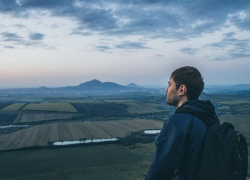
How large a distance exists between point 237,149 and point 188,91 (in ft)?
2.44

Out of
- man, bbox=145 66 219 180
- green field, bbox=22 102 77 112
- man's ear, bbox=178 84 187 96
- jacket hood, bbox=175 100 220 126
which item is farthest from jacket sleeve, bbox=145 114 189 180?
green field, bbox=22 102 77 112

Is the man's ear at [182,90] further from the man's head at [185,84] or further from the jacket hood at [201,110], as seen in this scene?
the jacket hood at [201,110]

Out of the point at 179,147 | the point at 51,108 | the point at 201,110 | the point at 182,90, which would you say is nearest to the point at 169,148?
the point at 179,147

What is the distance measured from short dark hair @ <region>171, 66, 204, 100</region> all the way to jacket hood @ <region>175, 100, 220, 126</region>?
0.54 feet

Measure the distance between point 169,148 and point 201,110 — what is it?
1.65 ft

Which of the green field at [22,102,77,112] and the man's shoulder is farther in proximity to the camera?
the green field at [22,102,77,112]

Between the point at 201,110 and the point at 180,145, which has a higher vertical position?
the point at 201,110

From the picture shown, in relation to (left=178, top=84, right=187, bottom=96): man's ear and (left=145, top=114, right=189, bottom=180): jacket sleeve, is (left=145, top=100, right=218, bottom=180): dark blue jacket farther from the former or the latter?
(left=178, top=84, right=187, bottom=96): man's ear

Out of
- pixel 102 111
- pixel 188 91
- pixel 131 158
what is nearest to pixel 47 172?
pixel 131 158

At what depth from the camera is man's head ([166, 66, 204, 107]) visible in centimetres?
241

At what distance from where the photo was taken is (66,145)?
35094mm

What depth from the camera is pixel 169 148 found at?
2043 millimetres

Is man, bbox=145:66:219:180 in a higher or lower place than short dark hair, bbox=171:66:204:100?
lower

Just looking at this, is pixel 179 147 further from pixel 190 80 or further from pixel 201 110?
pixel 190 80
